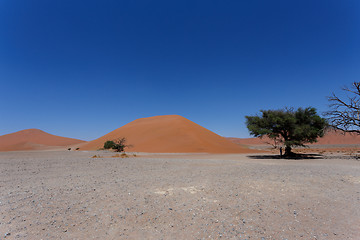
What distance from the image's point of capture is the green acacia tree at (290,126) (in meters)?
20.5

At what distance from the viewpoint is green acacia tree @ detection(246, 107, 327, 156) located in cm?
2050

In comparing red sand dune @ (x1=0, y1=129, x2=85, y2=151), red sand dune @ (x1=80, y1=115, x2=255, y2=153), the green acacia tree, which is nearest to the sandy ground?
the green acacia tree

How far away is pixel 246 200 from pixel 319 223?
1724mm

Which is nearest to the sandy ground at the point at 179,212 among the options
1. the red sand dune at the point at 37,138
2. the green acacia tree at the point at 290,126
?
the green acacia tree at the point at 290,126

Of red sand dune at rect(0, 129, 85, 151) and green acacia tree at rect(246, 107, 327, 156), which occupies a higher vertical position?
red sand dune at rect(0, 129, 85, 151)

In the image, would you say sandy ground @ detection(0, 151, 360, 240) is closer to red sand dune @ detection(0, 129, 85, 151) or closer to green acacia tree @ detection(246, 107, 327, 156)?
green acacia tree @ detection(246, 107, 327, 156)

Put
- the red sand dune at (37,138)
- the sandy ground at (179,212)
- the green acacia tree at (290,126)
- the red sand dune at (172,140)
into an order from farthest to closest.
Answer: the red sand dune at (37,138) < the red sand dune at (172,140) < the green acacia tree at (290,126) < the sandy ground at (179,212)

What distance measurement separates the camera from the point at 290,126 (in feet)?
69.6

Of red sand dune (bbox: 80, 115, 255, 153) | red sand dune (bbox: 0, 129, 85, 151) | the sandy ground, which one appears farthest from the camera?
red sand dune (bbox: 0, 129, 85, 151)

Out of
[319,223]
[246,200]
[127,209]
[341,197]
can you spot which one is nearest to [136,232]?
[127,209]

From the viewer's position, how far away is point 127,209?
4609 mm

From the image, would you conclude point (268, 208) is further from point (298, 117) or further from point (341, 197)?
point (298, 117)

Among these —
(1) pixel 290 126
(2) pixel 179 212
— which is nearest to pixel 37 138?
(1) pixel 290 126

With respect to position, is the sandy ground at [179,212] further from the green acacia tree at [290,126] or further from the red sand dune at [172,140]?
the red sand dune at [172,140]
